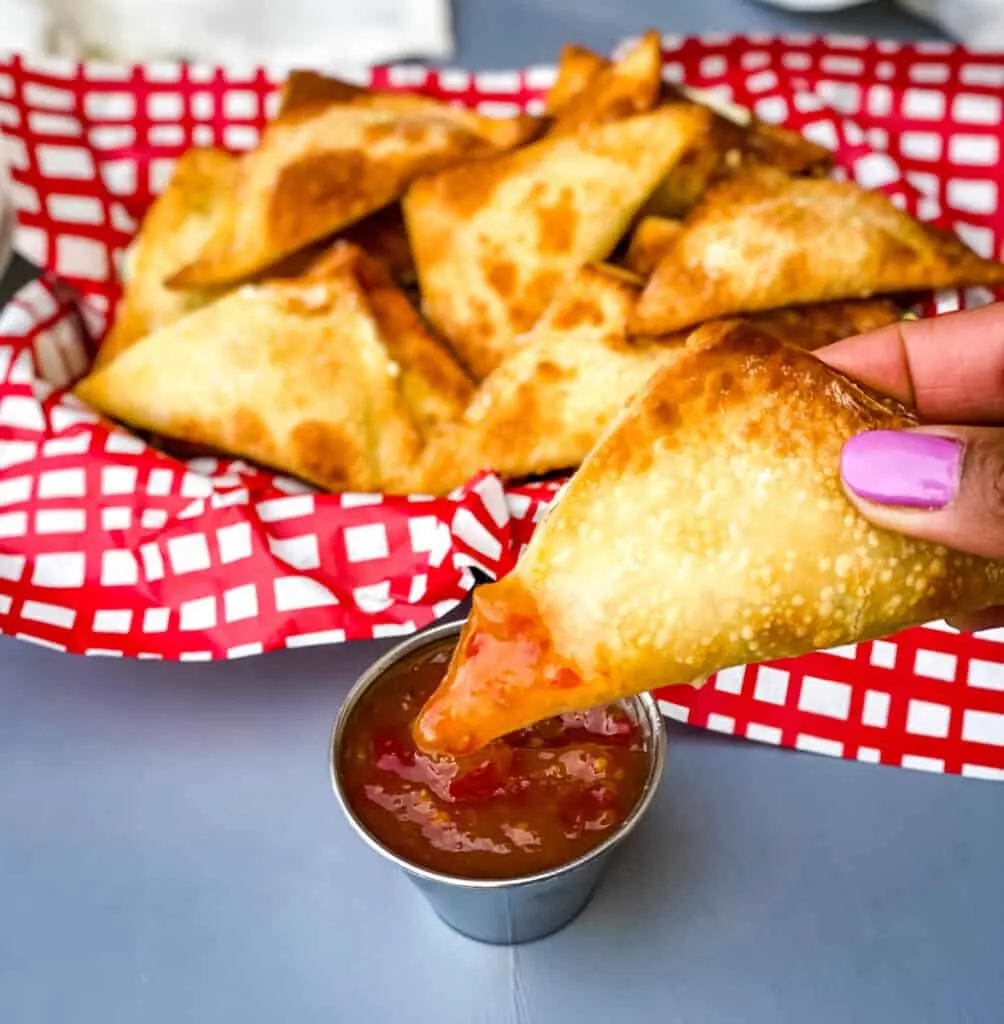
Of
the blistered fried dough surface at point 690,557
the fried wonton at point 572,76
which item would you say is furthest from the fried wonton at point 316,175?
the blistered fried dough surface at point 690,557

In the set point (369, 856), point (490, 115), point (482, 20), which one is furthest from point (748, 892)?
point (482, 20)

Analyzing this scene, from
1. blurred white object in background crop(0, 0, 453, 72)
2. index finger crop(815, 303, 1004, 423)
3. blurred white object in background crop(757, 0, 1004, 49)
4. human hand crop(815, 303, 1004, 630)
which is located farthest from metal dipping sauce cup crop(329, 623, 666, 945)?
blurred white object in background crop(757, 0, 1004, 49)

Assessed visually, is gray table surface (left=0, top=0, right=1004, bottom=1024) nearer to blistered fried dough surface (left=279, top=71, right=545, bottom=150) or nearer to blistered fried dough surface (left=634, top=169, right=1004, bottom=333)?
blistered fried dough surface (left=634, top=169, right=1004, bottom=333)

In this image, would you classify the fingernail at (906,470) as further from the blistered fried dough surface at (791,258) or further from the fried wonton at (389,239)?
the fried wonton at (389,239)

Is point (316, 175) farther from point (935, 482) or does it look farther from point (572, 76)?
point (935, 482)

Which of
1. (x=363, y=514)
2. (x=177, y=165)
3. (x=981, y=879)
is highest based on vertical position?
(x=177, y=165)

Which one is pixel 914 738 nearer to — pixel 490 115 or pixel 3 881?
pixel 3 881
